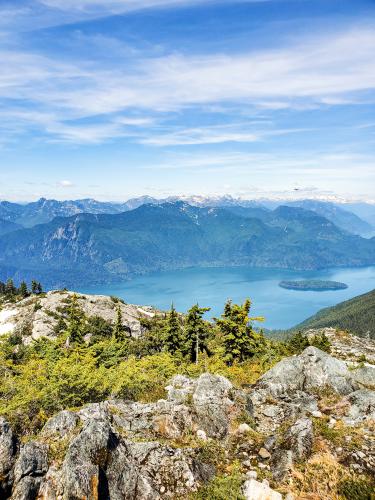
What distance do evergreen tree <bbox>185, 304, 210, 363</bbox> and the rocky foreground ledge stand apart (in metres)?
31.5

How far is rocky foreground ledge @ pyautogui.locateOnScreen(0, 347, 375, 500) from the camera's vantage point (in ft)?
40.5

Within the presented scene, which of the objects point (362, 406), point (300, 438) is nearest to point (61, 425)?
point (300, 438)

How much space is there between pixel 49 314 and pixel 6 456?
8784 cm

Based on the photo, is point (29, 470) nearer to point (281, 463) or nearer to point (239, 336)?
point (281, 463)

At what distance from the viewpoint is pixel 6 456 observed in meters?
12.7

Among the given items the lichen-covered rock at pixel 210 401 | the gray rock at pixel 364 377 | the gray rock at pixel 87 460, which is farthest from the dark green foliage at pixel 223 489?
the gray rock at pixel 364 377

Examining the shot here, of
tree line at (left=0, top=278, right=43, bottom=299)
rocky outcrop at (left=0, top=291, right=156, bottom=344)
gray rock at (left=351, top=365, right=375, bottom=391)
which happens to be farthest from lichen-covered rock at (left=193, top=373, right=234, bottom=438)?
tree line at (left=0, top=278, right=43, bottom=299)

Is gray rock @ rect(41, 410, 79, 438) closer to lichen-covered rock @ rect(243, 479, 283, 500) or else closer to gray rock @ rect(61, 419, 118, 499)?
gray rock @ rect(61, 419, 118, 499)

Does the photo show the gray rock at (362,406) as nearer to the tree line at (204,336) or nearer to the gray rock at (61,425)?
the gray rock at (61,425)

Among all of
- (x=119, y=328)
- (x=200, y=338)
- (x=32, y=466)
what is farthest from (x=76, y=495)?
(x=119, y=328)

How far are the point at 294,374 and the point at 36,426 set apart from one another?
1546 centimetres

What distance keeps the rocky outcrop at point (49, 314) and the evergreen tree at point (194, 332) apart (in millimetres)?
42048

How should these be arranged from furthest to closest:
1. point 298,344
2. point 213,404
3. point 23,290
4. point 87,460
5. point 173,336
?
point 23,290 → point 173,336 → point 298,344 → point 213,404 → point 87,460

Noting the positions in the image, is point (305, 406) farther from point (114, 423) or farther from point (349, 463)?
point (114, 423)
